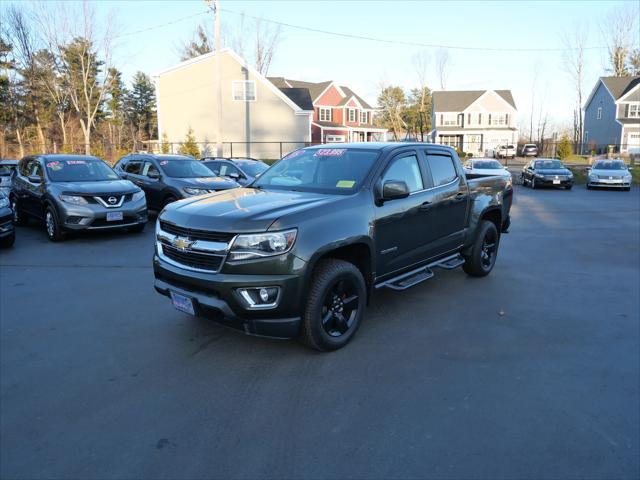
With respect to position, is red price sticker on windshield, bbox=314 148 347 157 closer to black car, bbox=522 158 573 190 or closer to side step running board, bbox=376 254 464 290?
side step running board, bbox=376 254 464 290

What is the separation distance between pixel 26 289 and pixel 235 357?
3699 millimetres

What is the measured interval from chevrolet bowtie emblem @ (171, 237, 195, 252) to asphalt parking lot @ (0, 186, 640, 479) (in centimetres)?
97

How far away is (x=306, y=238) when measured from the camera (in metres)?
4.11

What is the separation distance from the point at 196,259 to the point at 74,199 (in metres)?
6.38

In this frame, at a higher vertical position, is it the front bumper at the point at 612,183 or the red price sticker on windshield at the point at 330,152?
the red price sticker on windshield at the point at 330,152

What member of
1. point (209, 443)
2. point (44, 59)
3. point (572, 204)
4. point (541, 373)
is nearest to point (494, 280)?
point (541, 373)

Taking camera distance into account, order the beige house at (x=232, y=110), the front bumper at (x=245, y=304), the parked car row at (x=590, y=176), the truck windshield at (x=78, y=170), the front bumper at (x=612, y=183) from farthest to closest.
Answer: the beige house at (x=232, y=110) → the parked car row at (x=590, y=176) → the front bumper at (x=612, y=183) → the truck windshield at (x=78, y=170) → the front bumper at (x=245, y=304)

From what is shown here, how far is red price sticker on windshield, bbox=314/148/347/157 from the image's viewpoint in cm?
552

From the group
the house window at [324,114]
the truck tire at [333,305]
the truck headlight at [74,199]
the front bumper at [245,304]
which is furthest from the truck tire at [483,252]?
the house window at [324,114]

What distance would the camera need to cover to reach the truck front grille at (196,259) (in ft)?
13.4

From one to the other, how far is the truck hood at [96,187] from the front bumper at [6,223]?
1.04m

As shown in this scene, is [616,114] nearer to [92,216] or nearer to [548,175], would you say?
[548,175]

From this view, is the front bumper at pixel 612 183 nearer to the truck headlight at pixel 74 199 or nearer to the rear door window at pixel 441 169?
the rear door window at pixel 441 169

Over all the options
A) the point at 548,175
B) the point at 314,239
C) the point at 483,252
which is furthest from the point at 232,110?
the point at 314,239
